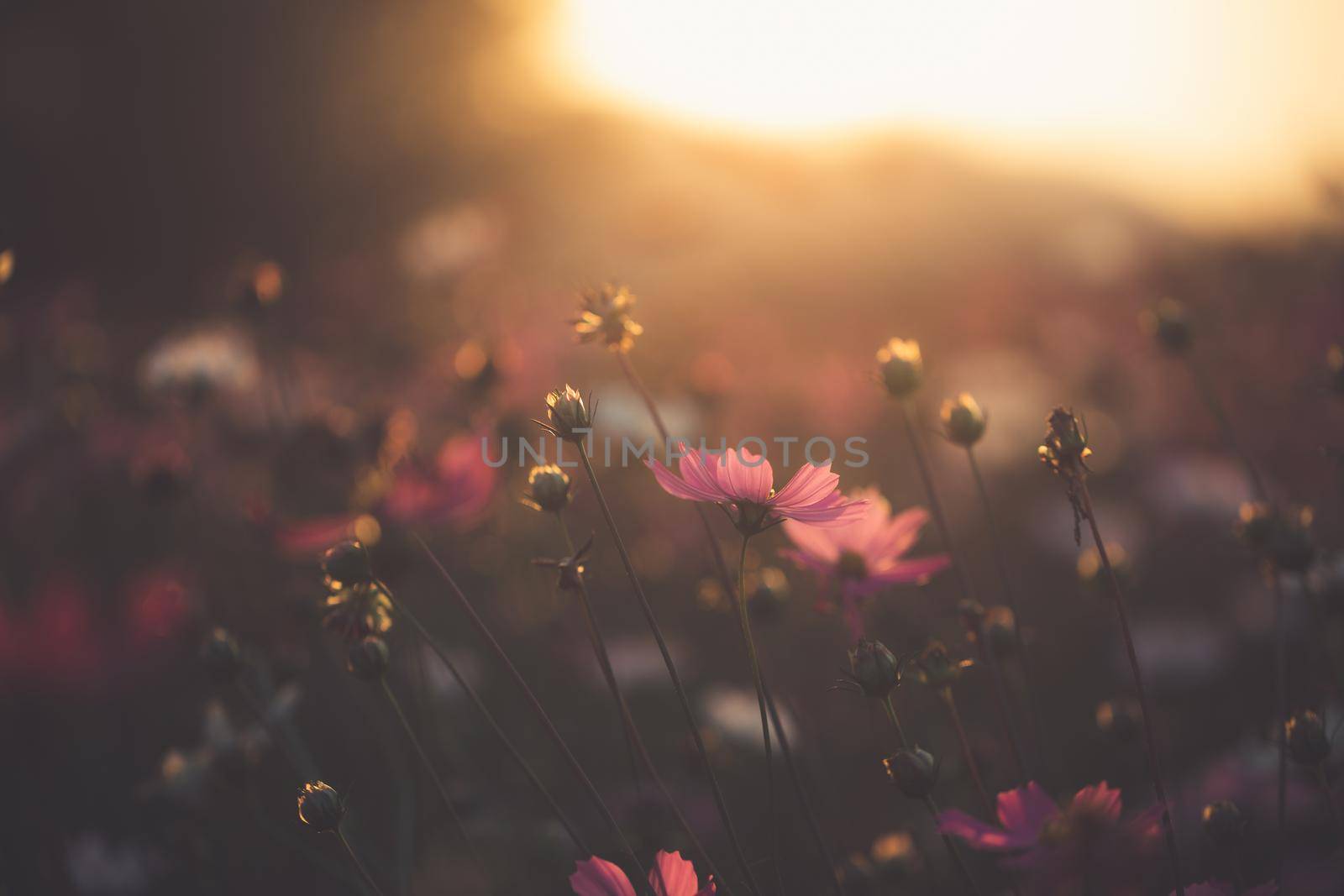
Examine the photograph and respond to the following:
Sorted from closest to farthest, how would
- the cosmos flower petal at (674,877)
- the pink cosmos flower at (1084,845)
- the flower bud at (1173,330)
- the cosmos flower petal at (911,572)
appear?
the pink cosmos flower at (1084,845), the cosmos flower petal at (674,877), the cosmos flower petal at (911,572), the flower bud at (1173,330)

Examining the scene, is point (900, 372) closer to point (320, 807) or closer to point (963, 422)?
point (963, 422)

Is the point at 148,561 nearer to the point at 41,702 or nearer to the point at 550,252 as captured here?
the point at 41,702

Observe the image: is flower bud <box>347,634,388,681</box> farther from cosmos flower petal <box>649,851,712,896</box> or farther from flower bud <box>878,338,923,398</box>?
flower bud <box>878,338,923,398</box>

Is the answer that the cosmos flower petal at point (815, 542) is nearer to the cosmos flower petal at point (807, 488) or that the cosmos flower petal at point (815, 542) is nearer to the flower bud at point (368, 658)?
the cosmos flower petal at point (807, 488)

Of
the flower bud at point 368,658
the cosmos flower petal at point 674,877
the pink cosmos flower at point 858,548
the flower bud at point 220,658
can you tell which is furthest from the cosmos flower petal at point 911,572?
the flower bud at point 220,658

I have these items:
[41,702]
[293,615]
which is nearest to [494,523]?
[293,615]

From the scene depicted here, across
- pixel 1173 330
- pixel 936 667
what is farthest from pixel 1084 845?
pixel 1173 330
